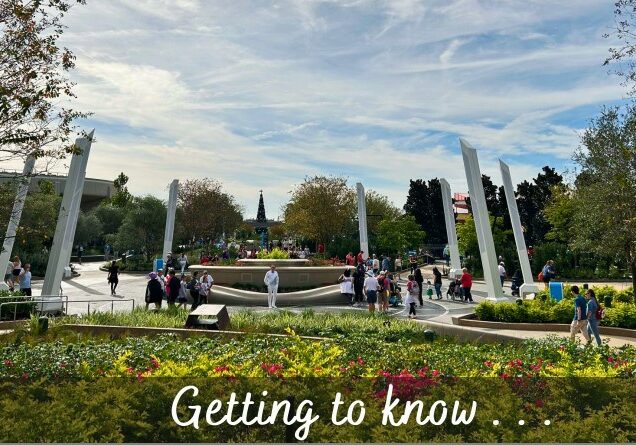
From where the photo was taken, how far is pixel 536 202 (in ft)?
177

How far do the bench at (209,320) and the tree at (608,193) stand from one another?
31.4 ft

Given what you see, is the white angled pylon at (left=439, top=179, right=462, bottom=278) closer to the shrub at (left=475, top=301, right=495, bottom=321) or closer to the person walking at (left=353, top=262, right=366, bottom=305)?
the person walking at (left=353, top=262, right=366, bottom=305)

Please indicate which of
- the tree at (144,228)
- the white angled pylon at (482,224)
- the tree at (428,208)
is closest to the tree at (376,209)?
the tree at (428,208)

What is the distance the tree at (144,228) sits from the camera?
46.7m

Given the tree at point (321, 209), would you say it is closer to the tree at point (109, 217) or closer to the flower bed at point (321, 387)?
the tree at point (109, 217)

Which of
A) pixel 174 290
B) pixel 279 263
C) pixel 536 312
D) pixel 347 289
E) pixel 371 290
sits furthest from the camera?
pixel 279 263

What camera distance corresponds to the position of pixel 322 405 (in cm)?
→ 616


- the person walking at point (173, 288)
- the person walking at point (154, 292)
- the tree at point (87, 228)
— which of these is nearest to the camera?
the person walking at point (154, 292)

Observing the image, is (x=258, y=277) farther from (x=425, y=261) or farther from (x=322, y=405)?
(x=425, y=261)

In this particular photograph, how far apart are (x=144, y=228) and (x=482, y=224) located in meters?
33.3

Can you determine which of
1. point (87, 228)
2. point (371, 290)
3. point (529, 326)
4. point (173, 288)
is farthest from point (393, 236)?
point (87, 228)

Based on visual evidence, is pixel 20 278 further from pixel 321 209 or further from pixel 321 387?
pixel 321 209

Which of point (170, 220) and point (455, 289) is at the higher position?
point (170, 220)

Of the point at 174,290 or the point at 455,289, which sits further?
the point at 455,289
